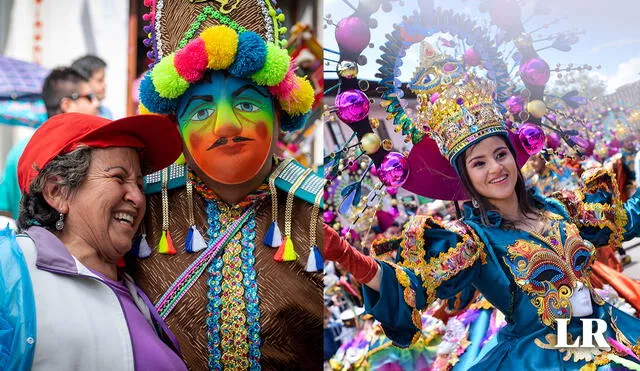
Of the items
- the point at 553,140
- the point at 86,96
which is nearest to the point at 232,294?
the point at 553,140

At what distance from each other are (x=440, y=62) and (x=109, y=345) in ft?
4.37

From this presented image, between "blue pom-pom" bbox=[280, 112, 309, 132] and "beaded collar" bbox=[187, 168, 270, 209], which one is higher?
"blue pom-pom" bbox=[280, 112, 309, 132]

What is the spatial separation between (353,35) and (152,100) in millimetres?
685

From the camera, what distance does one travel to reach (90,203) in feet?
7.00

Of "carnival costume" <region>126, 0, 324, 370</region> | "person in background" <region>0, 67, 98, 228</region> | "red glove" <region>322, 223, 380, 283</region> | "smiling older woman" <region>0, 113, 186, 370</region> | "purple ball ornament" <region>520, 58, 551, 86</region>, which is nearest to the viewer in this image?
"smiling older woman" <region>0, 113, 186, 370</region>

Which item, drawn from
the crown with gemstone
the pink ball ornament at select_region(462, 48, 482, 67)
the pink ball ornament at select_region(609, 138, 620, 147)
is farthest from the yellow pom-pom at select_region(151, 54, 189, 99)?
the pink ball ornament at select_region(609, 138, 620, 147)

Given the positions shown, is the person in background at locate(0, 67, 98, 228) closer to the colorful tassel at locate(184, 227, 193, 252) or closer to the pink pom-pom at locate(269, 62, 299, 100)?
the colorful tassel at locate(184, 227, 193, 252)

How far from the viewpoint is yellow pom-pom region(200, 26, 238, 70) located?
2273 millimetres

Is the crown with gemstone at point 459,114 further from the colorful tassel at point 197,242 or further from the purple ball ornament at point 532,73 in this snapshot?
the colorful tassel at point 197,242

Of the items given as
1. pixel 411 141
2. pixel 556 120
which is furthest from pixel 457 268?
pixel 556 120

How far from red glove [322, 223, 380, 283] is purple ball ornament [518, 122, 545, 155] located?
2.04ft

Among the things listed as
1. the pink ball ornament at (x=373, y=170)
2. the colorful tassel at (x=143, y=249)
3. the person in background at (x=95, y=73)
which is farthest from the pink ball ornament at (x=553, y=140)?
the person in background at (x=95, y=73)

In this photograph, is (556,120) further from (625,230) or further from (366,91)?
(366,91)

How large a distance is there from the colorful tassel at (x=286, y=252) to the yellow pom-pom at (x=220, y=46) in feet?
1.97
